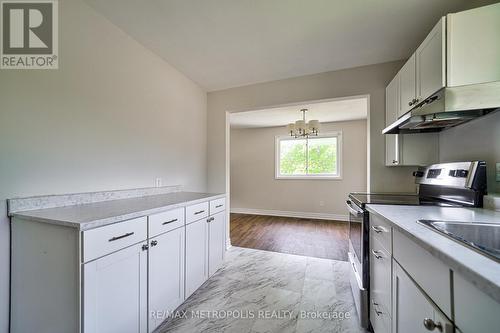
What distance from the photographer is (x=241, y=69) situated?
253cm

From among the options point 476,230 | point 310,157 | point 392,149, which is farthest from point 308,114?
point 476,230

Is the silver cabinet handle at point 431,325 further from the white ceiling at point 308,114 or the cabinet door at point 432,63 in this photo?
the white ceiling at point 308,114

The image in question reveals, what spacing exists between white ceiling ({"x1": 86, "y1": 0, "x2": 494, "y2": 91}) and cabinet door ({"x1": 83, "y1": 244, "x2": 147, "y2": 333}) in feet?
6.10

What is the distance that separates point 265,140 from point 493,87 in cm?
433

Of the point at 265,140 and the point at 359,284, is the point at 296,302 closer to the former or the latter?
the point at 359,284

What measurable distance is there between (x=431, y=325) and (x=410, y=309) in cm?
21

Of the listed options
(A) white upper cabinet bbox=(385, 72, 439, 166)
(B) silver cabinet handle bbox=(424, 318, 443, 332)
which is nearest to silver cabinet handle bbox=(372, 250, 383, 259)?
(B) silver cabinet handle bbox=(424, 318, 443, 332)

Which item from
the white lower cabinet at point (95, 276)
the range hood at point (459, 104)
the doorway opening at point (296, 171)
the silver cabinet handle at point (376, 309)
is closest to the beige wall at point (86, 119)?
the white lower cabinet at point (95, 276)

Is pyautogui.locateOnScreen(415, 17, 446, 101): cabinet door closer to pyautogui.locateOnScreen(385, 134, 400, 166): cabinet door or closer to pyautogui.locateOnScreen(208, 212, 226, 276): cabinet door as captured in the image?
pyautogui.locateOnScreen(385, 134, 400, 166): cabinet door

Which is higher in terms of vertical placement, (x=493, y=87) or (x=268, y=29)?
(x=268, y=29)

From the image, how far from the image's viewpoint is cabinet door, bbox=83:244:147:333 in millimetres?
995

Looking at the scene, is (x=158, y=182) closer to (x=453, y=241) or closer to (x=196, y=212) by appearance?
(x=196, y=212)

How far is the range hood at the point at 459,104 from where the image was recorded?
111 centimetres

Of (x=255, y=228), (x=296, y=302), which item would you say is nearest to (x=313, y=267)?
(x=296, y=302)
